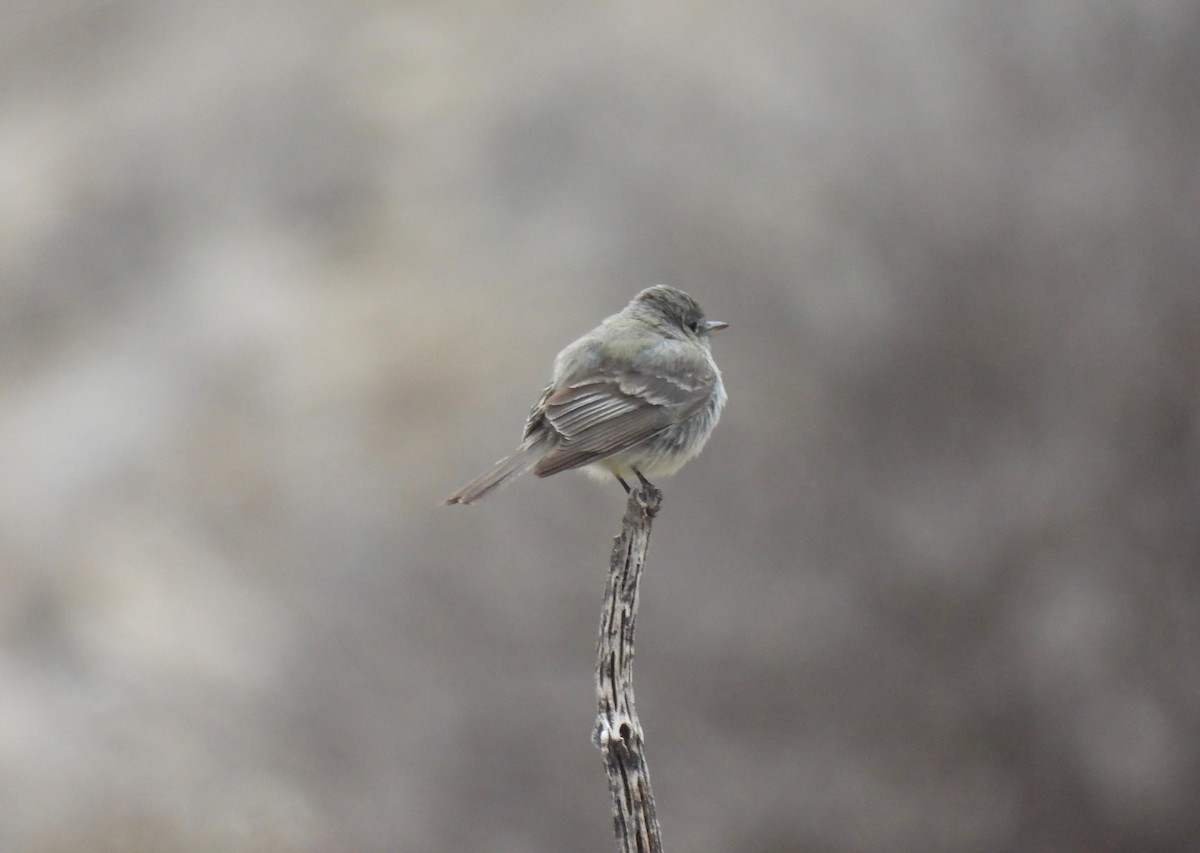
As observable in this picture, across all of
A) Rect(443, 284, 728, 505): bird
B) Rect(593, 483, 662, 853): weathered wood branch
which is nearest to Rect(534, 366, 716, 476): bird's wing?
Rect(443, 284, 728, 505): bird

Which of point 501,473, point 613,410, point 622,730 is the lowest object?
point 622,730

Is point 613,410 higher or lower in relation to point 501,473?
higher

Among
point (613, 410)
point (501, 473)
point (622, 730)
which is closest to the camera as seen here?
point (622, 730)

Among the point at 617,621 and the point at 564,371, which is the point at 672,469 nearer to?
the point at 564,371

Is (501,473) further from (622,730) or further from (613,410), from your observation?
(622,730)

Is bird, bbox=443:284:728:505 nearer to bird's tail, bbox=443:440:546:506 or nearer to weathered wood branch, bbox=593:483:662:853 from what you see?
bird's tail, bbox=443:440:546:506

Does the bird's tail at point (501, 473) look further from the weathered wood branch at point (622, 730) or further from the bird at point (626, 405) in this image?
the weathered wood branch at point (622, 730)

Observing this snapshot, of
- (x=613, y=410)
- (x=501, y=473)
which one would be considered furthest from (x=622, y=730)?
(x=613, y=410)

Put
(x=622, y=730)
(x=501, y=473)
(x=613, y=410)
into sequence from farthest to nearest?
(x=613, y=410)
(x=501, y=473)
(x=622, y=730)

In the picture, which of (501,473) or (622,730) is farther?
(501,473)
